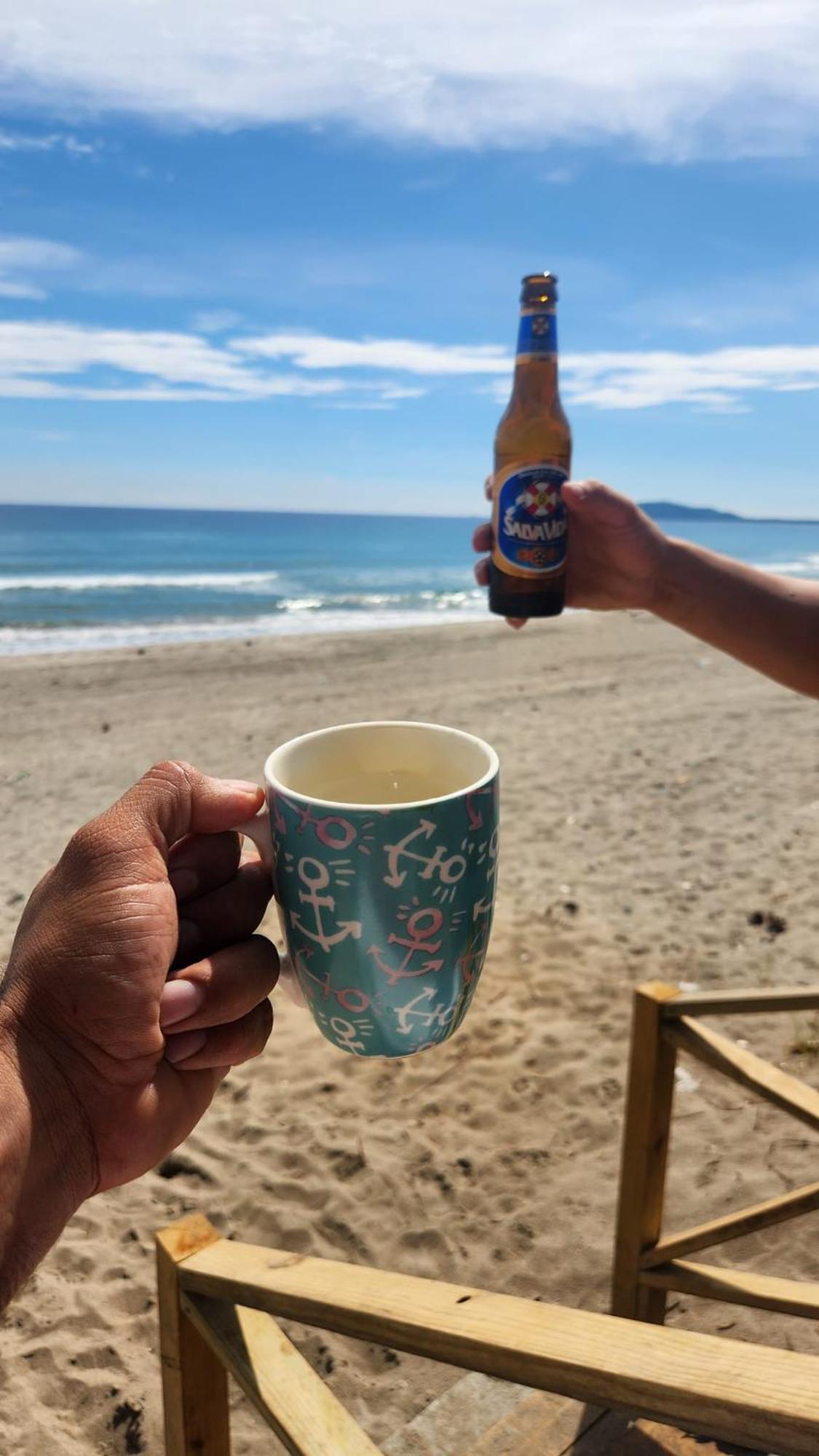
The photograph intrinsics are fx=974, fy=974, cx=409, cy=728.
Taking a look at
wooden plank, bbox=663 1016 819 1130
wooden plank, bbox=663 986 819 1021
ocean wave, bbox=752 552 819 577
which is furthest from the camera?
ocean wave, bbox=752 552 819 577

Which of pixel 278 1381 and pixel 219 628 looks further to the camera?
pixel 219 628

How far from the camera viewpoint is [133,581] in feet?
102

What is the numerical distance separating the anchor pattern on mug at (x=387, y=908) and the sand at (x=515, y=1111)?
2.16 metres

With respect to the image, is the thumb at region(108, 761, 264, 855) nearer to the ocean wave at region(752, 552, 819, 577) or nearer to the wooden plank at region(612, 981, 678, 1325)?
the wooden plank at region(612, 981, 678, 1325)

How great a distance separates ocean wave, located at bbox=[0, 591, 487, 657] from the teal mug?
15.3 meters

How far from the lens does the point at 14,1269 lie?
998mm

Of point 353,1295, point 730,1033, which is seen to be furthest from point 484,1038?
point 353,1295

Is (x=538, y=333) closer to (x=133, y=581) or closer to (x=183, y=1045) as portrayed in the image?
(x=183, y=1045)

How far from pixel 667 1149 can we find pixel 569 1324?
1457 mm

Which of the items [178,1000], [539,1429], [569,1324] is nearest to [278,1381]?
[569,1324]

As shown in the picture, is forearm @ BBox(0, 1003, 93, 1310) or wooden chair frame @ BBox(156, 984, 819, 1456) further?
forearm @ BBox(0, 1003, 93, 1310)

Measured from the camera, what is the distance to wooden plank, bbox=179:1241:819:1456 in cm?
84

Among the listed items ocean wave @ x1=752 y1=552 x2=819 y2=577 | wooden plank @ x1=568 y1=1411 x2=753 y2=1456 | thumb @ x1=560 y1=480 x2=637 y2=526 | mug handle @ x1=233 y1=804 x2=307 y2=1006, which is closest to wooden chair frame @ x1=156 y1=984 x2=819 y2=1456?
wooden plank @ x1=568 y1=1411 x2=753 y2=1456

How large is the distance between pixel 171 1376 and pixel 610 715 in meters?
8.76
